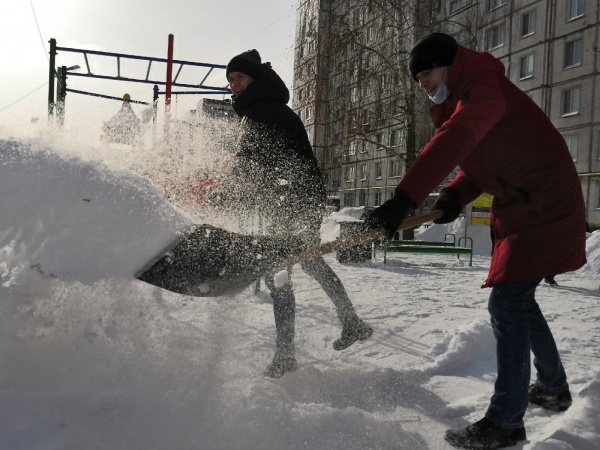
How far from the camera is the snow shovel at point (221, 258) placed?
2129 millimetres

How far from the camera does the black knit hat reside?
77.6 inches

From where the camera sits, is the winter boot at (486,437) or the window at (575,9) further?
the window at (575,9)

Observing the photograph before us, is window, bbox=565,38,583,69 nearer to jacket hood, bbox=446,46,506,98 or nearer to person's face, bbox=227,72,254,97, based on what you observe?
person's face, bbox=227,72,254,97

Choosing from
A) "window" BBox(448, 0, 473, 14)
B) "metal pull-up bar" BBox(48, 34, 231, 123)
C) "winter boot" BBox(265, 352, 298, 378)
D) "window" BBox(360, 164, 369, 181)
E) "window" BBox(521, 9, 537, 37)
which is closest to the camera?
"winter boot" BBox(265, 352, 298, 378)

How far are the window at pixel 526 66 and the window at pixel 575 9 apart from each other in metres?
2.28

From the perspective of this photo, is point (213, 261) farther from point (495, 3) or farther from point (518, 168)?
point (495, 3)

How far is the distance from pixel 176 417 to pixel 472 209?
46.4 feet

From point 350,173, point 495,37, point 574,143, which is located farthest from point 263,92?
point 350,173

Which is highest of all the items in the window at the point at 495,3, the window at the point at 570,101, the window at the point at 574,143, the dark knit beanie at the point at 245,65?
the window at the point at 495,3

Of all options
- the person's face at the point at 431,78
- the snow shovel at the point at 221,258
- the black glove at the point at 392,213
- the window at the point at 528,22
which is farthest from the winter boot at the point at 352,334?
the window at the point at 528,22

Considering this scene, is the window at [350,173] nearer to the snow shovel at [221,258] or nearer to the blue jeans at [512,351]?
the snow shovel at [221,258]

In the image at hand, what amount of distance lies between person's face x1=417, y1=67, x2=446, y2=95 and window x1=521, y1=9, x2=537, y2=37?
80.6 ft

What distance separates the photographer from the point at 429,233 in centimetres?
1673

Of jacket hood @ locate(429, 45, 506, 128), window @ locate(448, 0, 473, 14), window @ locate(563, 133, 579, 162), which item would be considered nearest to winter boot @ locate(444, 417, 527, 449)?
jacket hood @ locate(429, 45, 506, 128)
